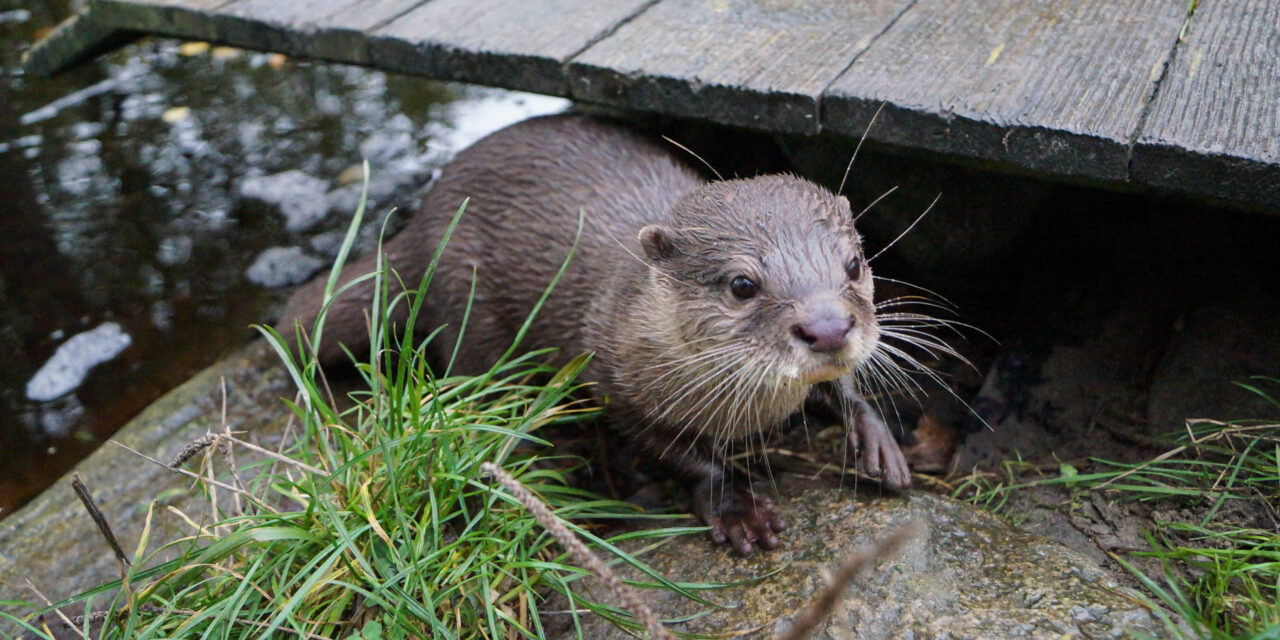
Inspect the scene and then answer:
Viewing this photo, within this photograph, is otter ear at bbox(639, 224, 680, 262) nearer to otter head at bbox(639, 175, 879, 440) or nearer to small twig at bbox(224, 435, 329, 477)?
otter head at bbox(639, 175, 879, 440)

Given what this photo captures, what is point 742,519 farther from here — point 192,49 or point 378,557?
point 192,49

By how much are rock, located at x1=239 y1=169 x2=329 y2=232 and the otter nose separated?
2442mm

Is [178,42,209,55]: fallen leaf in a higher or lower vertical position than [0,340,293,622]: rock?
higher

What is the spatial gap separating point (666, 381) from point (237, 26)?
190cm

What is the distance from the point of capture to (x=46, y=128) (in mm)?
4121

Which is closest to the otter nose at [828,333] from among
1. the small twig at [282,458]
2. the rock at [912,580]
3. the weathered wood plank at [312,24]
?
the rock at [912,580]

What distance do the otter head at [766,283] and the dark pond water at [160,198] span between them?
Answer: 70.1 inches

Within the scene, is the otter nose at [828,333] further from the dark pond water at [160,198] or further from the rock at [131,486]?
the dark pond water at [160,198]

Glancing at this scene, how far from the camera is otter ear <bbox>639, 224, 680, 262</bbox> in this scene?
Answer: 202 centimetres

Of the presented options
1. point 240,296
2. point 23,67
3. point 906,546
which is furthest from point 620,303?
point 23,67

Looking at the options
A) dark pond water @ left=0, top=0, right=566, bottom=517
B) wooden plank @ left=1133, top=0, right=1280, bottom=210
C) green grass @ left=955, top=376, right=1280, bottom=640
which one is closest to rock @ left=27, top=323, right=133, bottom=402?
dark pond water @ left=0, top=0, right=566, bottom=517

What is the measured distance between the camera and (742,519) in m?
2.02

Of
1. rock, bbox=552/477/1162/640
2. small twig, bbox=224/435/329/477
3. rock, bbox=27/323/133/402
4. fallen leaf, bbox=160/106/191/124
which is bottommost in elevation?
rock, bbox=27/323/133/402

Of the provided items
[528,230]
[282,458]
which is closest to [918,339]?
[528,230]
